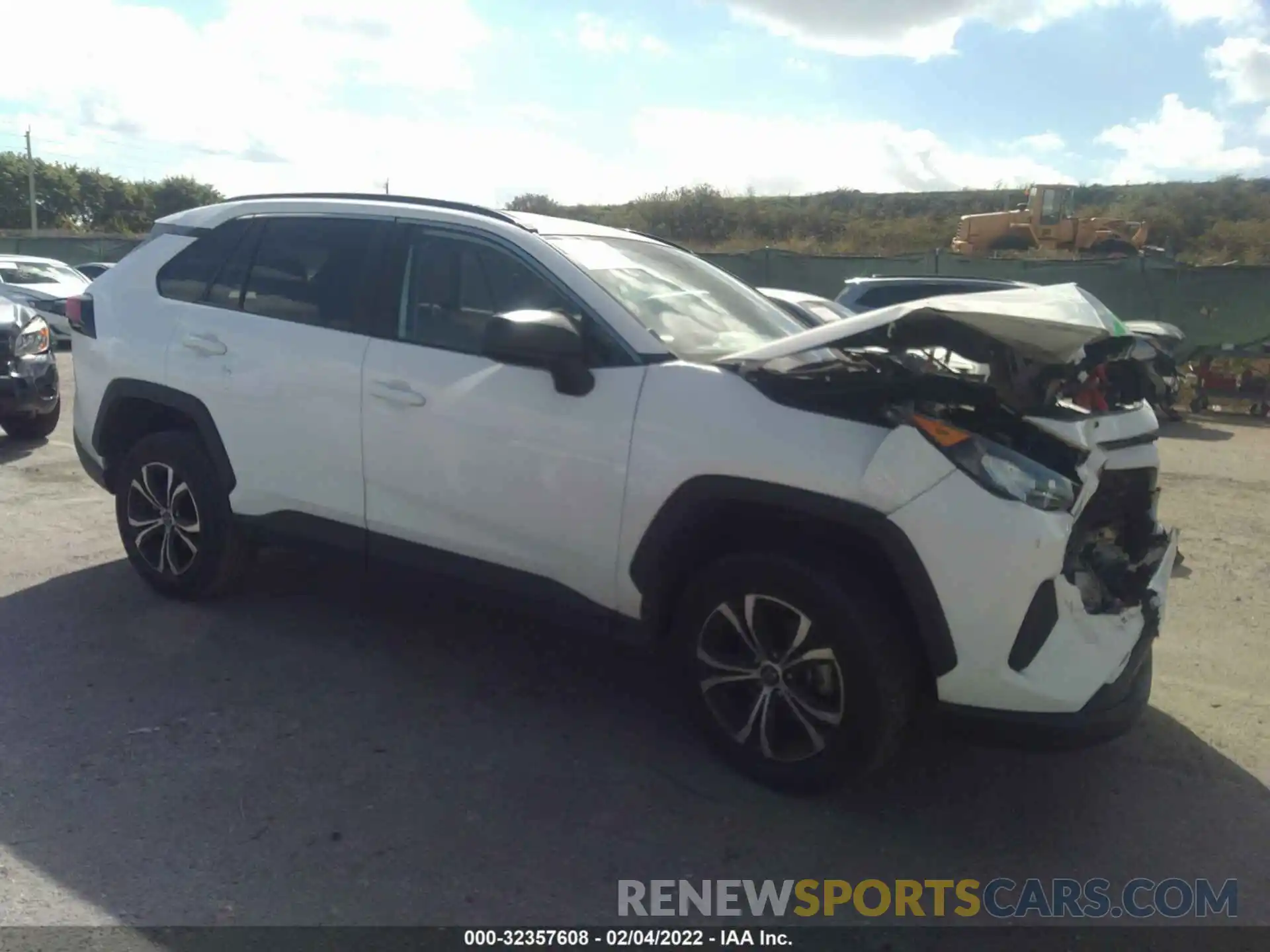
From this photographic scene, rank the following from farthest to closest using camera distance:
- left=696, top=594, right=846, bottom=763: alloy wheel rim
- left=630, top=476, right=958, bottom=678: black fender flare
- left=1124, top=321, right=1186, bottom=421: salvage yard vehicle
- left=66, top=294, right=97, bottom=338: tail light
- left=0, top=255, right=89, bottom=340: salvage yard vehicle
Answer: left=0, top=255, right=89, bottom=340: salvage yard vehicle
left=66, top=294, right=97, bottom=338: tail light
left=1124, top=321, right=1186, bottom=421: salvage yard vehicle
left=696, top=594, right=846, bottom=763: alloy wheel rim
left=630, top=476, right=958, bottom=678: black fender flare

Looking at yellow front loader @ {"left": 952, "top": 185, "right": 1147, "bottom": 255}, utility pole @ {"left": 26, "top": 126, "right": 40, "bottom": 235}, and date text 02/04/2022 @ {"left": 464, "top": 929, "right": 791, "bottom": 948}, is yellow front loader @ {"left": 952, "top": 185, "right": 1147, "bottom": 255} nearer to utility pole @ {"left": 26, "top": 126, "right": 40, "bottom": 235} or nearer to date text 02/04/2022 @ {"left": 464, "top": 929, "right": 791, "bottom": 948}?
date text 02/04/2022 @ {"left": 464, "top": 929, "right": 791, "bottom": 948}

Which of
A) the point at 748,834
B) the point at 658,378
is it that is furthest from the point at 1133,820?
the point at 658,378

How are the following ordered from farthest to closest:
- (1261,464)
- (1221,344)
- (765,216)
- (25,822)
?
(765,216) < (1221,344) < (1261,464) < (25,822)

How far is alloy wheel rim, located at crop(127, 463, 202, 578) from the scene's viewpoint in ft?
16.5

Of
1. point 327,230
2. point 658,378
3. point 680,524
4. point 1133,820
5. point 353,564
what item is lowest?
point 1133,820

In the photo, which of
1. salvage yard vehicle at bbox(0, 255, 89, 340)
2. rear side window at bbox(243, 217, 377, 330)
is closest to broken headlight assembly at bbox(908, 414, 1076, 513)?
rear side window at bbox(243, 217, 377, 330)

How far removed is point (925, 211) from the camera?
56.3m

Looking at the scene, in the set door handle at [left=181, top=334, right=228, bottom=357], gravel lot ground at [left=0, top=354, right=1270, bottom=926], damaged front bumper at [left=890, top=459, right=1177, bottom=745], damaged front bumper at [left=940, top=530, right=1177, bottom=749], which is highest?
door handle at [left=181, top=334, right=228, bottom=357]

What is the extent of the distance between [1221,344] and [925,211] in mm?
43950

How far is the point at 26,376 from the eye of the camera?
8.66 meters

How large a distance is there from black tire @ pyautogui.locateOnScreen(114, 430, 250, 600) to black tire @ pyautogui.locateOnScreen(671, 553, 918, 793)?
7.74 feet

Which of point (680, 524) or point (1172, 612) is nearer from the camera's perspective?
point (680, 524)

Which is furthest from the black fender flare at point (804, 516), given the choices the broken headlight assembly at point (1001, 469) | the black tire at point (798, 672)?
the broken headlight assembly at point (1001, 469)

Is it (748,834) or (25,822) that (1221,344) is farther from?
(25,822)
